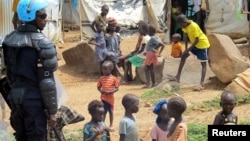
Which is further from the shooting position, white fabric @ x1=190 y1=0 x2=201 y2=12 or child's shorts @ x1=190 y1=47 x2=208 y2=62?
white fabric @ x1=190 y1=0 x2=201 y2=12

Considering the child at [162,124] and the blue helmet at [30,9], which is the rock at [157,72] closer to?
the child at [162,124]

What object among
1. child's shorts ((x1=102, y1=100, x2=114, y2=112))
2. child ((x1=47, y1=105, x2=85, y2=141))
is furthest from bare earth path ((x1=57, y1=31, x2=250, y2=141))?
A: child ((x1=47, y1=105, x2=85, y2=141))

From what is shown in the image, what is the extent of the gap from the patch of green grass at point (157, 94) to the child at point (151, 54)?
759 millimetres

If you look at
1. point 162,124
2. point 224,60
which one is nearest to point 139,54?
point 224,60

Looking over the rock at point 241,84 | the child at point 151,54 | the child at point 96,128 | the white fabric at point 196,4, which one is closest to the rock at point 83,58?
the child at point 151,54

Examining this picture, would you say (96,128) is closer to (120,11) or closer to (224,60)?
(224,60)

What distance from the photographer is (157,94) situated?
34.9ft

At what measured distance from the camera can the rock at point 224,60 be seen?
10.8m

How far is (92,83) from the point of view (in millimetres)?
12484

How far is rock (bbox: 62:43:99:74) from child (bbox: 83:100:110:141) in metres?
6.98

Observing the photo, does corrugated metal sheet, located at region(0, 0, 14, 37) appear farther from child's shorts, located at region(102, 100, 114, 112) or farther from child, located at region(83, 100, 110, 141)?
child, located at region(83, 100, 110, 141)

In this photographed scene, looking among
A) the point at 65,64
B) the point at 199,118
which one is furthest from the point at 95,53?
the point at 199,118

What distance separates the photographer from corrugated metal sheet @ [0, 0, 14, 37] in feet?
49.3

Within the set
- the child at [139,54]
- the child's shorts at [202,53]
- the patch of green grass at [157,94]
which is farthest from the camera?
the child at [139,54]
